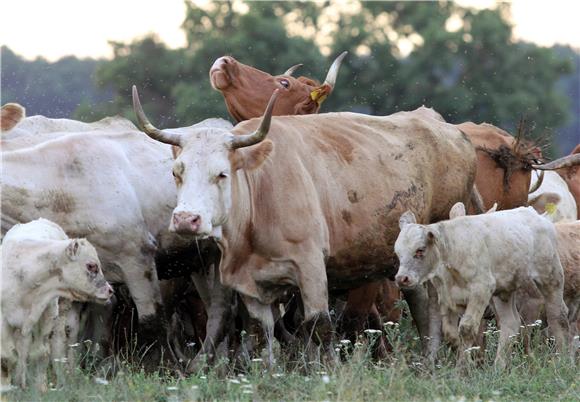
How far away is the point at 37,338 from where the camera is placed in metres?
8.69

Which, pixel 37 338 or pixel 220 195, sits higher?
pixel 220 195

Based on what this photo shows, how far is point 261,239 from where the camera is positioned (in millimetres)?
9477

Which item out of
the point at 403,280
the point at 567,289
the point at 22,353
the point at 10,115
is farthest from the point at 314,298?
the point at 10,115

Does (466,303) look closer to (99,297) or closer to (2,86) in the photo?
(99,297)

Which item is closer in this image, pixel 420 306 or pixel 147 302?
pixel 147 302

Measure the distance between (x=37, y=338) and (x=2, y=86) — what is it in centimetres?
4340

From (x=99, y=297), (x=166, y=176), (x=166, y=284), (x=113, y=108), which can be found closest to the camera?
(x=99, y=297)

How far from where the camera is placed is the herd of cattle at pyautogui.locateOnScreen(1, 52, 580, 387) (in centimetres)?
895

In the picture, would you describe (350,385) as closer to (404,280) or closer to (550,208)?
(404,280)

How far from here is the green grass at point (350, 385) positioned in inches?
314

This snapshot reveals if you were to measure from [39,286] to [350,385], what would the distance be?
7.08 feet

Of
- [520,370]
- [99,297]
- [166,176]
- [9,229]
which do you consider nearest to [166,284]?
[166,176]

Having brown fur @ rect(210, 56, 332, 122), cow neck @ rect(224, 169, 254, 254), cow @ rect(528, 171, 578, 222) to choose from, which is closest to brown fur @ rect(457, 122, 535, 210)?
cow @ rect(528, 171, 578, 222)

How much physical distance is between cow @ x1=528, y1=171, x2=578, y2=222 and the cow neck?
4271 mm
